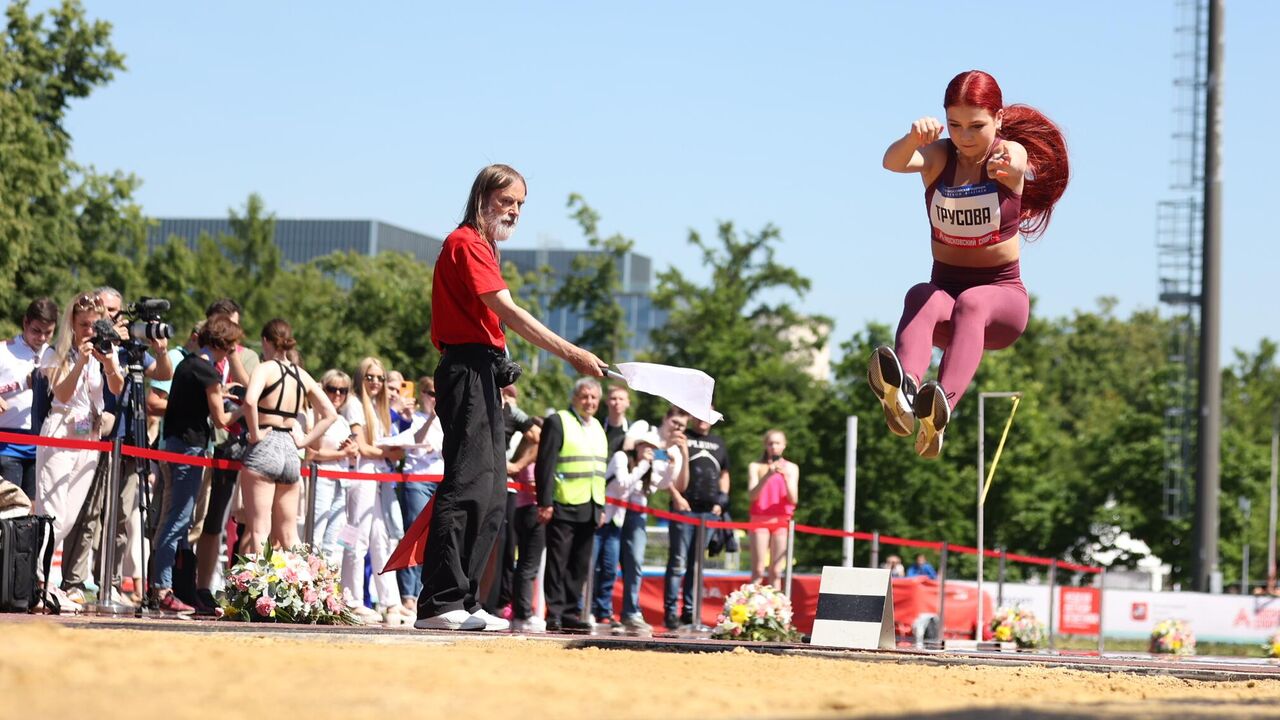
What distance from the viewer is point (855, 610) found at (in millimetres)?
9281

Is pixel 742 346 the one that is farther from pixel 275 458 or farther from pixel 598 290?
pixel 275 458

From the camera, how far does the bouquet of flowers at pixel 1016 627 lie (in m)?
14.9

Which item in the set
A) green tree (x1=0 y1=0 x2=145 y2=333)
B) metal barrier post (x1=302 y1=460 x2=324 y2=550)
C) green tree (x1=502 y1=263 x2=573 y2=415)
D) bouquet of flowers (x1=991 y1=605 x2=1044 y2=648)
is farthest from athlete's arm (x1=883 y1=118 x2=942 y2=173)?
green tree (x1=502 y1=263 x2=573 y2=415)

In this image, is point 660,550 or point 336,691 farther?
point 660,550

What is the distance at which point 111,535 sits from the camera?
910cm

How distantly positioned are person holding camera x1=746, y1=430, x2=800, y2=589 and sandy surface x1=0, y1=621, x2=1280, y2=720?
710 centimetres

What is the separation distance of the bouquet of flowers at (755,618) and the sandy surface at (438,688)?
12.5ft

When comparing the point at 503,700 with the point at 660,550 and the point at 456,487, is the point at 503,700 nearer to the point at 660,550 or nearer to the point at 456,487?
the point at 456,487

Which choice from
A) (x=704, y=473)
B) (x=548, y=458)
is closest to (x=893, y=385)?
(x=548, y=458)

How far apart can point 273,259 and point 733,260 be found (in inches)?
551

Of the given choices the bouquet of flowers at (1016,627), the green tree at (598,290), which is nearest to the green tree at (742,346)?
the green tree at (598,290)

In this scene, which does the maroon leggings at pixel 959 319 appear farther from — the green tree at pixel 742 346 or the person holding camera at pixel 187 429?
the green tree at pixel 742 346

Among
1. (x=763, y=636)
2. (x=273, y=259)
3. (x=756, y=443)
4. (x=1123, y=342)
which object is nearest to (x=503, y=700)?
(x=763, y=636)

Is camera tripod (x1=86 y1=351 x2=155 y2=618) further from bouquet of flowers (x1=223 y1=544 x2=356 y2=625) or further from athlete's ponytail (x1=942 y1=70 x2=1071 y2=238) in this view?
athlete's ponytail (x1=942 y1=70 x2=1071 y2=238)
